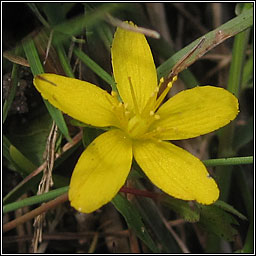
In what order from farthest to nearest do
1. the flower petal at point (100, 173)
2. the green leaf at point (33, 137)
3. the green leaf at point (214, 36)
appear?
1. the green leaf at point (33, 137)
2. the green leaf at point (214, 36)
3. the flower petal at point (100, 173)

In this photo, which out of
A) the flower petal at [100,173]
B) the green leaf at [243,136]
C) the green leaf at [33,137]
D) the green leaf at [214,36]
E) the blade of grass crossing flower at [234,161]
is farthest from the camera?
the green leaf at [243,136]

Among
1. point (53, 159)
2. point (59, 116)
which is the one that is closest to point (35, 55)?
point (59, 116)

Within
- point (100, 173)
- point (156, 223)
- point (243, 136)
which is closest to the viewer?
point (100, 173)

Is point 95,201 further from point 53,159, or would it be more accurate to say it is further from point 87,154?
point 53,159

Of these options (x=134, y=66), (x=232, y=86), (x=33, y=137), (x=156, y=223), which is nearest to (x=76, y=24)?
(x=134, y=66)

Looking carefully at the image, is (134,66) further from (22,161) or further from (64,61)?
(22,161)

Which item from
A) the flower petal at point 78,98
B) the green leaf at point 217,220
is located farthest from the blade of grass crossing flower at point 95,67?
the green leaf at point 217,220

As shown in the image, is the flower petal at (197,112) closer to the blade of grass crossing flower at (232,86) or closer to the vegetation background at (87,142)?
the vegetation background at (87,142)
